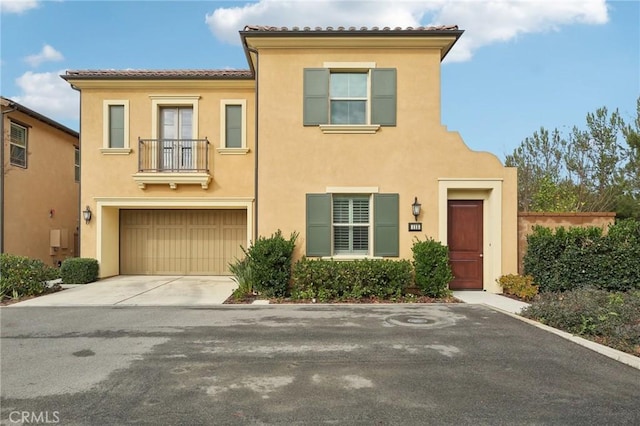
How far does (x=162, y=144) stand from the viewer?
37.4 feet

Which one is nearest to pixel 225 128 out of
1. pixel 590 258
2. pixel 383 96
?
pixel 383 96

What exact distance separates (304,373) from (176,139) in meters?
9.22

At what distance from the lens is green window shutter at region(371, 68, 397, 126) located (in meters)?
9.25

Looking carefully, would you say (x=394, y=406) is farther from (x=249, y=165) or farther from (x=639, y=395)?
(x=249, y=165)

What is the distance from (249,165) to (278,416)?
8763 mm

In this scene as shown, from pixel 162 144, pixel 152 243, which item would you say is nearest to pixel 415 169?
pixel 162 144

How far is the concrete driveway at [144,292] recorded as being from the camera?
8227mm

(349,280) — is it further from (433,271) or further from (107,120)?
(107,120)

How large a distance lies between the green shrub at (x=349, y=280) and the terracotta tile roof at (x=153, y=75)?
6366mm

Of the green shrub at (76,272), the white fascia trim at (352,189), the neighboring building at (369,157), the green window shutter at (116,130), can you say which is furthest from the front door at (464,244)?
the green shrub at (76,272)

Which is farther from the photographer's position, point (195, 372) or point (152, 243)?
point (152, 243)

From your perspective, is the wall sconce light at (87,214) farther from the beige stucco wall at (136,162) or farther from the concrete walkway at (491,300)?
the concrete walkway at (491,300)

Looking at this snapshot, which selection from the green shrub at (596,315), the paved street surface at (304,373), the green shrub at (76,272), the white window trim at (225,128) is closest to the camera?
the paved street surface at (304,373)

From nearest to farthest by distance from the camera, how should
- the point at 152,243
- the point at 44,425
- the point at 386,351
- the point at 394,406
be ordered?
the point at 44,425
the point at 394,406
the point at 386,351
the point at 152,243
